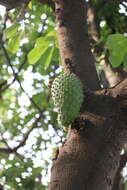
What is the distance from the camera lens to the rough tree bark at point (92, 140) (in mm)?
1318

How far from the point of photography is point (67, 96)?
5.03 feet

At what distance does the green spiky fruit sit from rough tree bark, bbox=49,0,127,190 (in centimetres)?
4

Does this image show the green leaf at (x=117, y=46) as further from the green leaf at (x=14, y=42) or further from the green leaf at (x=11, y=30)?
the green leaf at (x=14, y=42)

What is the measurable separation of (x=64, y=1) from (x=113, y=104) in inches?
28.2

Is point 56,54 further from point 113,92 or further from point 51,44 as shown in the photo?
point 113,92

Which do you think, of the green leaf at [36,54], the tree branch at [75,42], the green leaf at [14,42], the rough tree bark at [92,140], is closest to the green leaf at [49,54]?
the green leaf at [36,54]

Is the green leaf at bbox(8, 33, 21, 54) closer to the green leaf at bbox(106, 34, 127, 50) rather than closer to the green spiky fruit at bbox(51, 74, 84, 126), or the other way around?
the green leaf at bbox(106, 34, 127, 50)

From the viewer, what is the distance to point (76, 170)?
1.33 m

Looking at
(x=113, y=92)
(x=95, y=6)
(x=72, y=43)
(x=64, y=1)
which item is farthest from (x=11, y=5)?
(x=95, y=6)

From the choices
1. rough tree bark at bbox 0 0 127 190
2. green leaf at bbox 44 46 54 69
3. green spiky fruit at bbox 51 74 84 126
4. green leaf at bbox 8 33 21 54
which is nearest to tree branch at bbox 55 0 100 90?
rough tree bark at bbox 0 0 127 190

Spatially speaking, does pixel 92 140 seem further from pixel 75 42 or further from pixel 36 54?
pixel 36 54

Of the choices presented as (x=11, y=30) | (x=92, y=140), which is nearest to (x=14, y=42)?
(x=11, y=30)

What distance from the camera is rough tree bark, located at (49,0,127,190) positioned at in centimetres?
132

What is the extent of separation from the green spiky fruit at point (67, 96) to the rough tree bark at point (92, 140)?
4 centimetres
